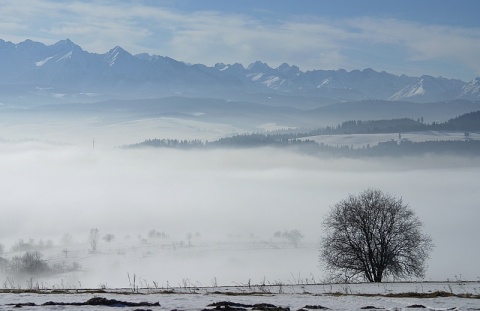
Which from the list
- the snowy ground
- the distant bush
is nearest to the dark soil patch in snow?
the snowy ground

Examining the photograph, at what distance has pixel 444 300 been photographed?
88.6 feet

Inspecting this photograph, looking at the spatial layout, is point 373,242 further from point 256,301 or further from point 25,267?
point 25,267

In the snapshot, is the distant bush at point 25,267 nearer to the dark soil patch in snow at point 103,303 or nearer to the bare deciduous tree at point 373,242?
the bare deciduous tree at point 373,242

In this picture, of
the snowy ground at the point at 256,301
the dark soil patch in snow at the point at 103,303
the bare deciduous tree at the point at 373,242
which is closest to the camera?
the snowy ground at the point at 256,301

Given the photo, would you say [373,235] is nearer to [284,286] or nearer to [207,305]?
[284,286]

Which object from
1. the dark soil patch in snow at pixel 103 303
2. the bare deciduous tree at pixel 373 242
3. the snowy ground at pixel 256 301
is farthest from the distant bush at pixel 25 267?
the dark soil patch in snow at pixel 103 303

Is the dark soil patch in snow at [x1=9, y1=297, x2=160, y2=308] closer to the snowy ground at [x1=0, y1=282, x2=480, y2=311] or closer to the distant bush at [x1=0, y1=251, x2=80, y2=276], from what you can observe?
the snowy ground at [x1=0, y1=282, x2=480, y2=311]

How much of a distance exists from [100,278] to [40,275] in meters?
16.0

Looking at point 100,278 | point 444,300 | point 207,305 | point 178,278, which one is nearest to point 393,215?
point 444,300

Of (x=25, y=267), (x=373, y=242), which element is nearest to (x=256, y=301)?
(x=373, y=242)

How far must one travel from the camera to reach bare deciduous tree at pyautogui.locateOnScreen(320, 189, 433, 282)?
56.6 meters

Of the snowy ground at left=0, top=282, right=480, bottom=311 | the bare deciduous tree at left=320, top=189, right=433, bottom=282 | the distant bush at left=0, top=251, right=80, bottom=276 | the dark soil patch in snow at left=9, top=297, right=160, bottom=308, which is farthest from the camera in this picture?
the distant bush at left=0, top=251, right=80, bottom=276

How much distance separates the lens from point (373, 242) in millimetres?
57781

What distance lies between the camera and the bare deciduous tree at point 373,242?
56.6 meters
